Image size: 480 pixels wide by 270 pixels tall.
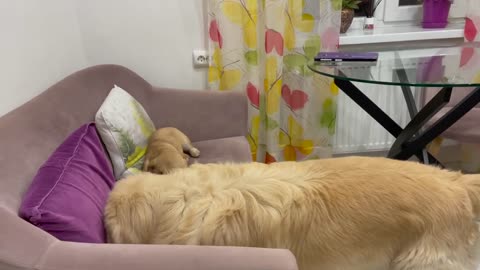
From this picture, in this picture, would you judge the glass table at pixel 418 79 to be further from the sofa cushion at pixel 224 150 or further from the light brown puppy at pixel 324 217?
the light brown puppy at pixel 324 217

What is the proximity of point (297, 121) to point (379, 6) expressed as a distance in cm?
90

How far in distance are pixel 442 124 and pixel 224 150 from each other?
1042 mm

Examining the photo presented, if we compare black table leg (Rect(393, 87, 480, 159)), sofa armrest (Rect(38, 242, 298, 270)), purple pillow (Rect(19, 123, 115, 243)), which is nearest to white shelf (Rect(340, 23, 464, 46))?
black table leg (Rect(393, 87, 480, 159))

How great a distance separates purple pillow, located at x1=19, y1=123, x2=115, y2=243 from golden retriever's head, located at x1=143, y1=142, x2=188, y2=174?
0.32 metres

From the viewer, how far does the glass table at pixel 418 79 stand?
1.76 meters

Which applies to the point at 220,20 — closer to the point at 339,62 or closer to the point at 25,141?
the point at 339,62

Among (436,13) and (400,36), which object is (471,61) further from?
(436,13)

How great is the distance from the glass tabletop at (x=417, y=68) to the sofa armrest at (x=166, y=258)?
3.55ft

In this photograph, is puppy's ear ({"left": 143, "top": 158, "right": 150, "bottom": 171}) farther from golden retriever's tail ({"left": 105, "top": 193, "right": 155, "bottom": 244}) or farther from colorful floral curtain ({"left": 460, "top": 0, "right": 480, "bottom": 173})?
colorful floral curtain ({"left": 460, "top": 0, "right": 480, "bottom": 173})

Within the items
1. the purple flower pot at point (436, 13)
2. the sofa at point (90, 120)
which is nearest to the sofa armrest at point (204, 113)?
the sofa at point (90, 120)

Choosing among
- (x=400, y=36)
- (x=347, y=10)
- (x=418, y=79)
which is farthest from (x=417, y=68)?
(x=347, y=10)

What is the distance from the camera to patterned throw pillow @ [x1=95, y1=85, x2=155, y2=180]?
1.66 metres

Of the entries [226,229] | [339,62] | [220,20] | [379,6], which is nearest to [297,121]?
[339,62]

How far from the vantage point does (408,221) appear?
3.76 feet
